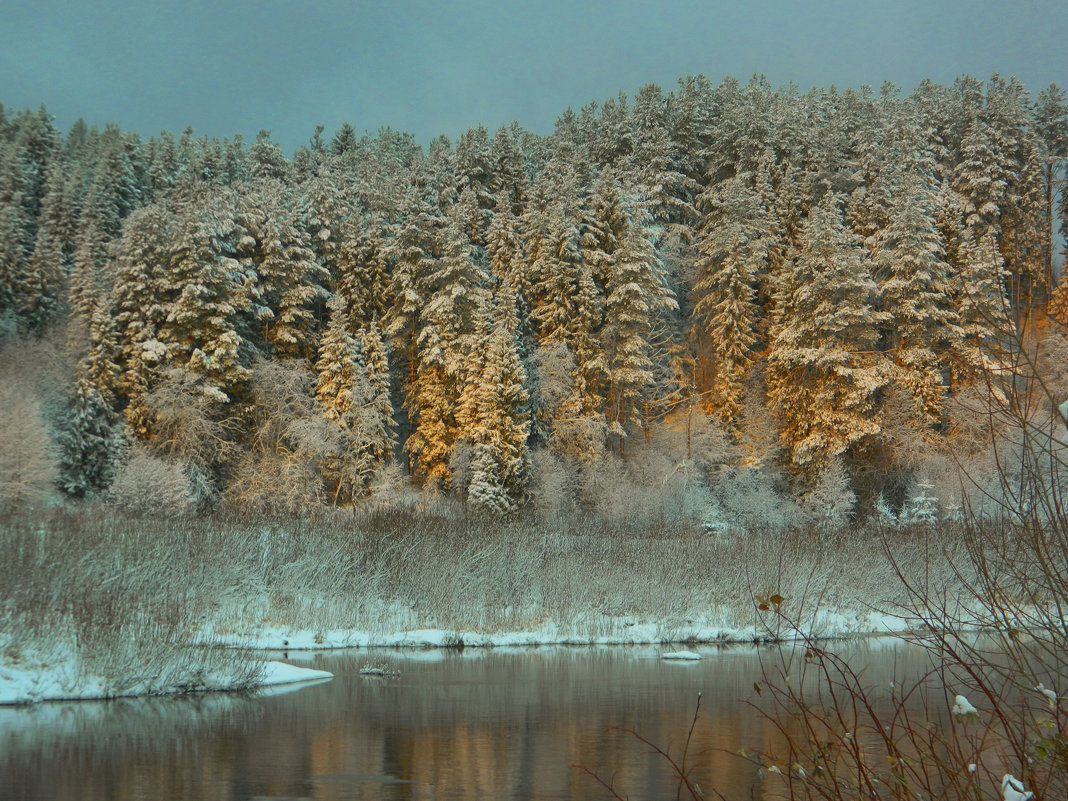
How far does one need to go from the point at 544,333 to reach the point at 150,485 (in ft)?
63.5

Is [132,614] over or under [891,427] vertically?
under

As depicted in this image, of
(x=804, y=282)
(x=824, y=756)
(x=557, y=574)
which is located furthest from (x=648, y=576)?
(x=804, y=282)

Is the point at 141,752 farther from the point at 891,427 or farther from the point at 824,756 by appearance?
the point at 891,427

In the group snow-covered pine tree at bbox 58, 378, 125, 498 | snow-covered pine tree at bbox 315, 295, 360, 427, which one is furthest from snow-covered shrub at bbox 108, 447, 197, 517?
snow-covered pine tree at bbox 315, 295, 360, 427

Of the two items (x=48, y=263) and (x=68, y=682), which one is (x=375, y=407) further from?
(x=68, y=682)

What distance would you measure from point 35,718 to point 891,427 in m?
37.8

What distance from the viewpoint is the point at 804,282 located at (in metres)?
46.4

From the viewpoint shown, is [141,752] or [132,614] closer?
[141,752]

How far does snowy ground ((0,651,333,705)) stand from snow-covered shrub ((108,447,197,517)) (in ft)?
73.6

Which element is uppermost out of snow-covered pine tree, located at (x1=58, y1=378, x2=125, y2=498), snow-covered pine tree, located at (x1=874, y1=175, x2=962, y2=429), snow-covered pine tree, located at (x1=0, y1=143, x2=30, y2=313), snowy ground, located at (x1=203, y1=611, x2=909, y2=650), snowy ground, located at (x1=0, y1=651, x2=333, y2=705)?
snow-covered pine tree, located at (x1=0, y1=143, x2=30, y2=313)

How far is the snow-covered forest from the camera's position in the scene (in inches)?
1626

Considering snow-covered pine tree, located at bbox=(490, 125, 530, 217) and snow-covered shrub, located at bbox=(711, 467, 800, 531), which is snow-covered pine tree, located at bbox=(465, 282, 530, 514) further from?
snow-covered pine tree, located at bbox=(490, 125, 530, 217)

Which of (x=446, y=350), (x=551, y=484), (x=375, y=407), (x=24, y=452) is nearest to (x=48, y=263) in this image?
(x=24, y=452)

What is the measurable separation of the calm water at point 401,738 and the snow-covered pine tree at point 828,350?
28.3 m
